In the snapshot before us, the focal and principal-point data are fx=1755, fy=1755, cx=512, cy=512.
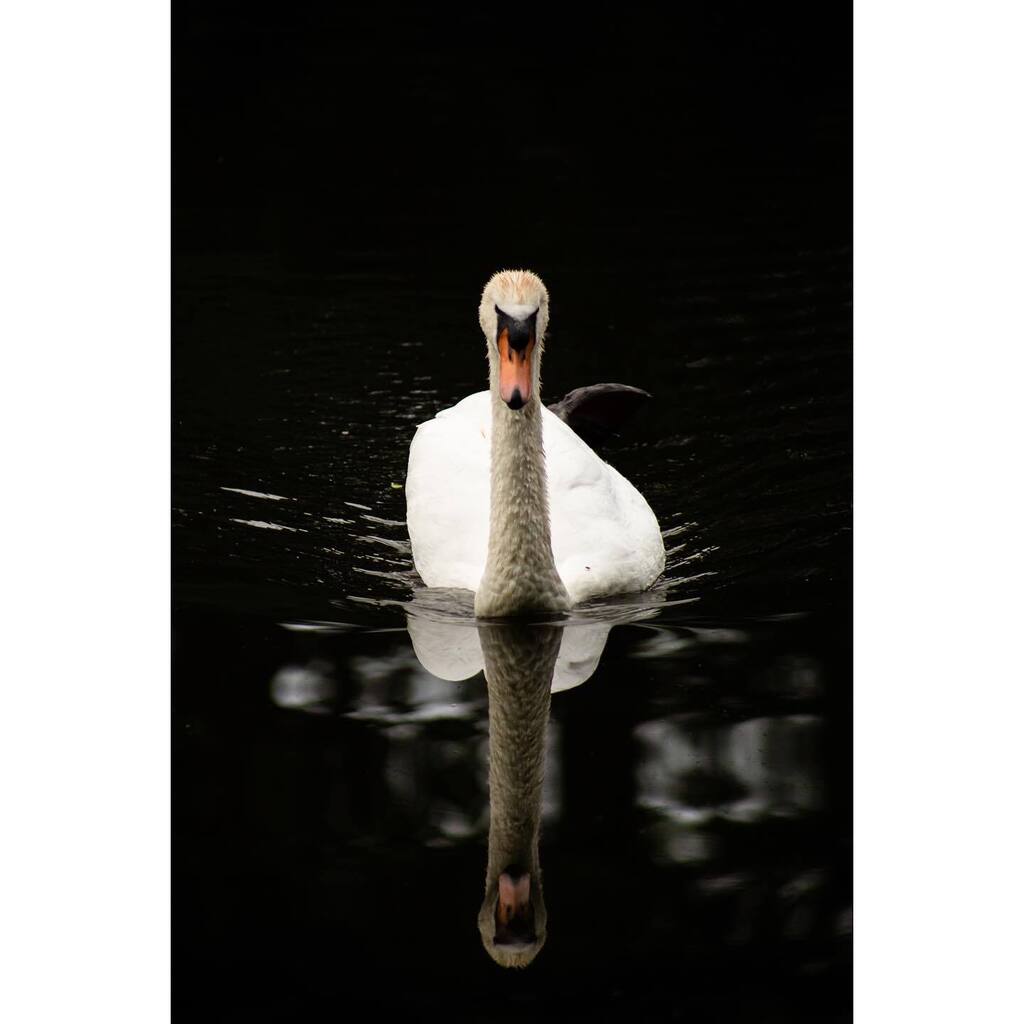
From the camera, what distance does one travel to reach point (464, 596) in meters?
7.46

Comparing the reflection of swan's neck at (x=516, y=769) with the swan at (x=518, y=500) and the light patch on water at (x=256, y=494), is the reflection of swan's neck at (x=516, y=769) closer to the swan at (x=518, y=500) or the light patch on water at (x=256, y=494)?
the swan at (x=518, y=500)

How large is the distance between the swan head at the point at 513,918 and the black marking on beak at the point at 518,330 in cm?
205

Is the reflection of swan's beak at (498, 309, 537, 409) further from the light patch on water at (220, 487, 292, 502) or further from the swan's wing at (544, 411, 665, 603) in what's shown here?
the light patch on water at (220, 487, 292, 502)

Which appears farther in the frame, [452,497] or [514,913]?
[452,497]

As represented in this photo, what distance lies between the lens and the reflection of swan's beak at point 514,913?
5270mm

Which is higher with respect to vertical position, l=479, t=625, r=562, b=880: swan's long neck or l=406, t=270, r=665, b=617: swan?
l=406, t=270, r=665, b=617: swan

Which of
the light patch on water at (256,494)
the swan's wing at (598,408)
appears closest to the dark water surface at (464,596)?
the light patch on water at (256,494)

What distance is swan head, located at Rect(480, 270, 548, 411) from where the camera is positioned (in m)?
6.58

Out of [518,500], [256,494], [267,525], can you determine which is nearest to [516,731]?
[518,500]

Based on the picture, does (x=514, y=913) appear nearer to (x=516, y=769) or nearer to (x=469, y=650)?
(x=516, y=769)

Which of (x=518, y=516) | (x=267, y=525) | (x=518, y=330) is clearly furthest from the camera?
(x=267, y=525)

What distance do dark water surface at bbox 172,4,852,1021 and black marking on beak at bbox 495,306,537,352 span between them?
123cm

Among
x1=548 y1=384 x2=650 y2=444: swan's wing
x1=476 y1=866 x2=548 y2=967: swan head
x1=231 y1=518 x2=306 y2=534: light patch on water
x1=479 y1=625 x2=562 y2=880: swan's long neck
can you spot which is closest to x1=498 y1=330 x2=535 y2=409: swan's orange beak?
x1=479 y1=625 x2=562 y2=880: swan's long neck

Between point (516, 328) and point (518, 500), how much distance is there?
819 mm
